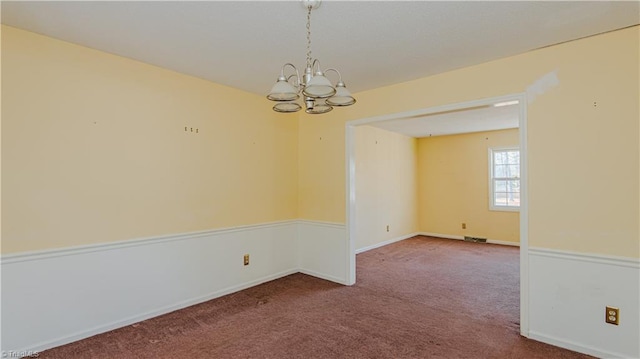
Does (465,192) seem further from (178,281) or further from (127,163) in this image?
(127,163)

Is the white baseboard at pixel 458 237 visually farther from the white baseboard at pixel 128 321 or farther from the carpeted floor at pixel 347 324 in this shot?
the white baseboard at pixel 128 321

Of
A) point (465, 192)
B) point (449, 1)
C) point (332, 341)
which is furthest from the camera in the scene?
point (465, 192)

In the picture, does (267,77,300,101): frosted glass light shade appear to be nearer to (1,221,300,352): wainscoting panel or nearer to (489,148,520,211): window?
(1,221,300,352): wainscoting panel

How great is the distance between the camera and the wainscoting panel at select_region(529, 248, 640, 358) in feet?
7.26

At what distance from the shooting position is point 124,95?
9.21ft

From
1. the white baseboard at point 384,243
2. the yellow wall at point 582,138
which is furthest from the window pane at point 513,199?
the yellow wall at point 582,138

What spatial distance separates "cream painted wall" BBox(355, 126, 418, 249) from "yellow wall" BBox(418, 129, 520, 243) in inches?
12.0

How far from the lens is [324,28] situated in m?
2.23

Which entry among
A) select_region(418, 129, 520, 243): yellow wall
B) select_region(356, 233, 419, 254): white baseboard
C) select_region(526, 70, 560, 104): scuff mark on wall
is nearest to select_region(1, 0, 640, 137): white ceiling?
select_region(526, 70, 560, 104): scuff mark on wall

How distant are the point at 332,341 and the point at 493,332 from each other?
143 cm

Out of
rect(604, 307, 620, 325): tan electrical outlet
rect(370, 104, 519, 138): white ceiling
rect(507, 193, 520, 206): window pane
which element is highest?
rect(370, 104, 519, 138): white ceiling

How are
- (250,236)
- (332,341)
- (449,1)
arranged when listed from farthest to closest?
(250,236) → (332,341) → (449,1)

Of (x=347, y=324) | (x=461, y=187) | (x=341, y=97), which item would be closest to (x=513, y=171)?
(x=461, y=187)

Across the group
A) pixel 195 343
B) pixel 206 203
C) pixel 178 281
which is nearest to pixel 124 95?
pixel 206 203
